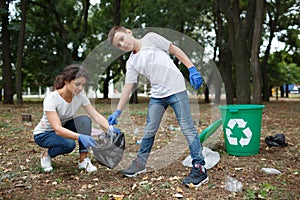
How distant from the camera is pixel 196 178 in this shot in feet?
8.95

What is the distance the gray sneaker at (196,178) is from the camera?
2.70 metres

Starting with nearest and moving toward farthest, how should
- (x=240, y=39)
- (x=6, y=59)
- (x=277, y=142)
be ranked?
(x=277, y=142)
(x=240, y=39)
(x=6, y=59)

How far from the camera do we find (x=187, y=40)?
4.02 meters

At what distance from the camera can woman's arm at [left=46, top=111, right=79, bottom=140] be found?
278cm

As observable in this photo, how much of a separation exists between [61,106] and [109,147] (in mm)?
542

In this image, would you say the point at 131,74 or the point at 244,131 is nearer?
the point at 131,74

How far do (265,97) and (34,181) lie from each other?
16.7 m

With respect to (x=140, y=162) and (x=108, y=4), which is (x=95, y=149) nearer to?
(x=140, y=162)

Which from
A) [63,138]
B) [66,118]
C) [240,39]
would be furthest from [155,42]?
[240,39]

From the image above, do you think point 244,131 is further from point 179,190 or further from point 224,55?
point 224,55

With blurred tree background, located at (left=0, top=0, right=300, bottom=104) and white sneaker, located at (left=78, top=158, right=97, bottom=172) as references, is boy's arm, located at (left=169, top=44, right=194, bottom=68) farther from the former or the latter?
blurred tree background, located at (left=0, top=0, right=300, bottom=104)

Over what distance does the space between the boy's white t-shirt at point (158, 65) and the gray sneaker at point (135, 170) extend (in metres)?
0.69

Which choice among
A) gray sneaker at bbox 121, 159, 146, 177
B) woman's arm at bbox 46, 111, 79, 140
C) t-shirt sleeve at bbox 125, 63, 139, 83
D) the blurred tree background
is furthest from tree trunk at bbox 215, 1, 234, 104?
woman's arm at bbox 46, 111, 79, 140

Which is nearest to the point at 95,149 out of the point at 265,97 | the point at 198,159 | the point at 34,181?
the point at 34,181
